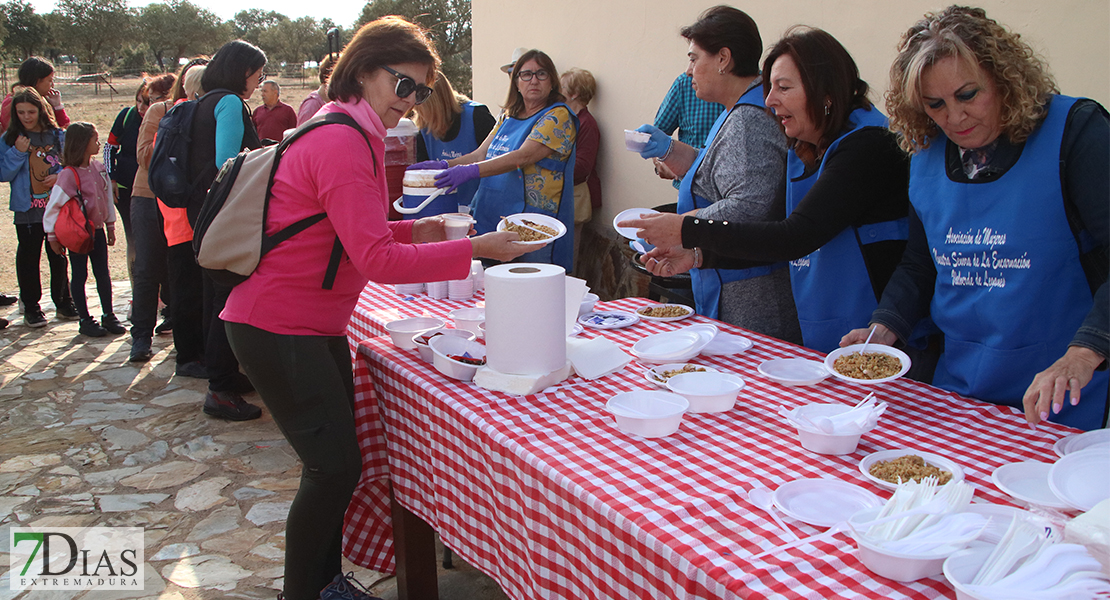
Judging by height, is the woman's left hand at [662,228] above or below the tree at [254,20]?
below

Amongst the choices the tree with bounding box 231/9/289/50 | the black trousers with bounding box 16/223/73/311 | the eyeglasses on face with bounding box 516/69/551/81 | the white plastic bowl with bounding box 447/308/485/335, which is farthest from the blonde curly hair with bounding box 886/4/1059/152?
the tree with bounding box 231/9/289/50

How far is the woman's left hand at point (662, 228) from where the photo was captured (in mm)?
2307

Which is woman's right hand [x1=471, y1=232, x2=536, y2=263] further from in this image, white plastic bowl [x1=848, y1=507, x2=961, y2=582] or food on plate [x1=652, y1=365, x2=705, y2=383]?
white plastic bowl [x1=848, y1=507, x2=961, y2=582]

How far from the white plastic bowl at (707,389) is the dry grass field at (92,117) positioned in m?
6.57

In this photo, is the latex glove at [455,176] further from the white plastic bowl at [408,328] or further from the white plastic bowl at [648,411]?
the white plastic bowl at [648,411]

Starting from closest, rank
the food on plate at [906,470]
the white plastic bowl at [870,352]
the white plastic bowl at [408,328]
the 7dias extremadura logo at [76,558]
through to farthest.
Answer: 1. the food on plate at [906,470]
2. the white plastic bowl at [870,352]
3. the white plastic bowl at [408,328]
4. the 7dias extremadura logo at [76,558]

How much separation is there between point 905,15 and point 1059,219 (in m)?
2.13

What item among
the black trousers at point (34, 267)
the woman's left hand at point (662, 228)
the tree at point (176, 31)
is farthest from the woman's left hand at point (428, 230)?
the tree at point (176, 31)

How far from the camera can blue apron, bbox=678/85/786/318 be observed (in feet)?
8.51

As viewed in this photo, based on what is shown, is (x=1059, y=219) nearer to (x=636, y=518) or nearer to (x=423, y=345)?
(x=636, y=518)

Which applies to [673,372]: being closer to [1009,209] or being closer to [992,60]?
[1009,209]

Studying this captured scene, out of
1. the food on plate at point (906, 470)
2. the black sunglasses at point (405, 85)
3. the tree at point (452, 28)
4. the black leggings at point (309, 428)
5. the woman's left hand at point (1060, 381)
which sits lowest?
the black leggings at point (309, 428)

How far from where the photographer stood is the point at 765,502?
144 centimetres

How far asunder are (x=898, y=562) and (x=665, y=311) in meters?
A: 1.61
